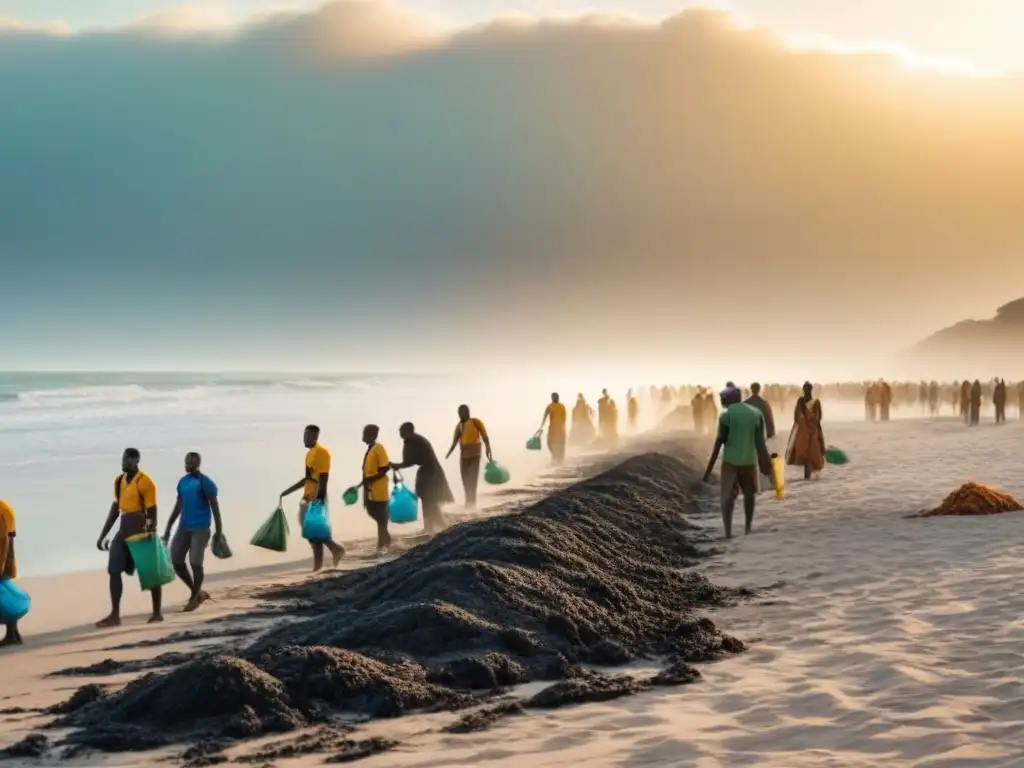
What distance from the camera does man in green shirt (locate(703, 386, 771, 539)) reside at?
12.3m

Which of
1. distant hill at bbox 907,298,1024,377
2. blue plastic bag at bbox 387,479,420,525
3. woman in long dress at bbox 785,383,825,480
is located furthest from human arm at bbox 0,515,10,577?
distant hill at bbox 907,298,1024,377

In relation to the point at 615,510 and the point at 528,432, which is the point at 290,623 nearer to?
the point at 615,510

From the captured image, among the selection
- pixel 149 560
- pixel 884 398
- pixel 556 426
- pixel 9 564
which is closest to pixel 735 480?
pixel 149 560

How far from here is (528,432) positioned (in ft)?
142

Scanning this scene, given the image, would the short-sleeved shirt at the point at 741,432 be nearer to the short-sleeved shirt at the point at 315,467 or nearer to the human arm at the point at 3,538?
the short-sleeved shirt at the point at 315,467

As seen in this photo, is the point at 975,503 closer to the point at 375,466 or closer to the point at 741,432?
the point at 741,432

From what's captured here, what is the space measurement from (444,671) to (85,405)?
2493 inches

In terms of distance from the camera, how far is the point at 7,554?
8.76 m

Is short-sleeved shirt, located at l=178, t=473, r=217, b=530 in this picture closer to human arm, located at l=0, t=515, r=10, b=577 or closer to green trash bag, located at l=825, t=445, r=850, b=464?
human arm, located at l=0, t=515, r=10, b=577

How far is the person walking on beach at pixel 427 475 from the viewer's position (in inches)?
554

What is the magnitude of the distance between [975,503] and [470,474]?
24.5 feet

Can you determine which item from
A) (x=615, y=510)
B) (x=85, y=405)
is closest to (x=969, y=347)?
(x=85, y=405)

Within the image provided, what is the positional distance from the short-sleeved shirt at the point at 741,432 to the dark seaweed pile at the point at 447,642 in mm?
1745

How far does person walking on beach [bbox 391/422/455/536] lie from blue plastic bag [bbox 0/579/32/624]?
5.40 metres
